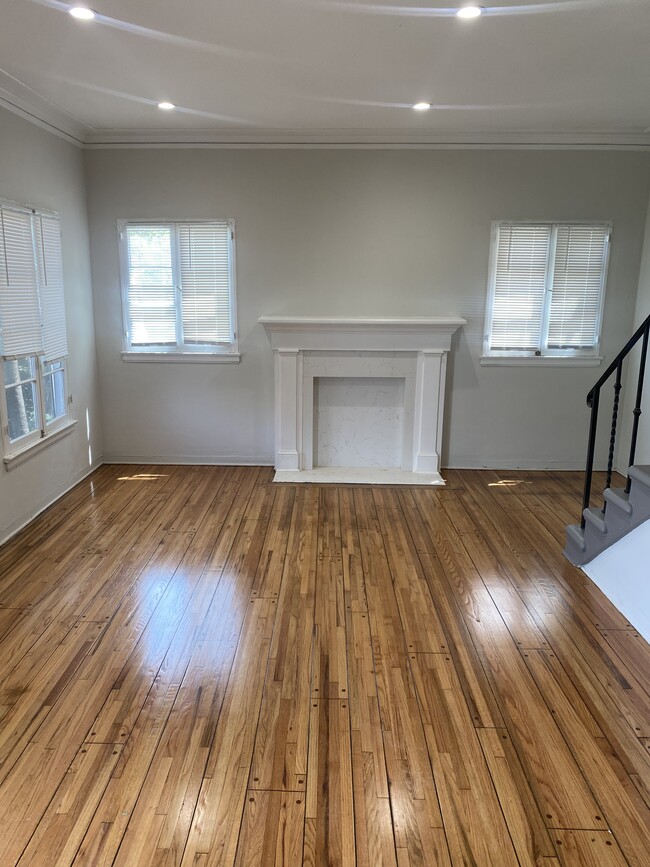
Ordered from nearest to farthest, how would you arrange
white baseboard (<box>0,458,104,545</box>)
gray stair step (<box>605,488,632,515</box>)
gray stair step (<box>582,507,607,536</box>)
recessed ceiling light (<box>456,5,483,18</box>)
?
1. recessed ceiling light (<box>456,5,483,18</box>)
2. gray stair step (<box>605,488,632,515</box>)
3. gray stair step (<box>582,507,607,536</box>)
4. white baseboard (<box>0,458,104,545</box>)

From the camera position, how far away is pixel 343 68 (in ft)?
11.2

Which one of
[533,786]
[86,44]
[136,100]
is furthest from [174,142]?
[533,786]

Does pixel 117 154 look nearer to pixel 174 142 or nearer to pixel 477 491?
pixel 174 142

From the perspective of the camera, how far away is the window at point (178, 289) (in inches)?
208

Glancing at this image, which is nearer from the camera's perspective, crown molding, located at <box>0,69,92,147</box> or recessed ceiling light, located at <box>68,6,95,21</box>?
recessed ceiling light, located at <box>68,6,95,21</box>

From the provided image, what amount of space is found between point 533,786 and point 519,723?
314mm

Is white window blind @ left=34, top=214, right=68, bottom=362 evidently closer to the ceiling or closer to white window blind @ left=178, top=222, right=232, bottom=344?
the ceiling

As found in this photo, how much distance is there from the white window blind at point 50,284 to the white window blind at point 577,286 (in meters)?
4.08

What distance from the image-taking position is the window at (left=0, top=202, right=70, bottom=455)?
13.1 ft

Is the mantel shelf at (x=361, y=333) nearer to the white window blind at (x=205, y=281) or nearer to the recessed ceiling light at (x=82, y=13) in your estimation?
the white window blind at (x=205, y=281)

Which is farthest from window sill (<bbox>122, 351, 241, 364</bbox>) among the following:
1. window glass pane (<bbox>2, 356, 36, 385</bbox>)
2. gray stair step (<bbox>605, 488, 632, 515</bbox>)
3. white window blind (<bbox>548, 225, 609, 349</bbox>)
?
gray stair step (<bbox>605, 488, 632, 515</bbox>)

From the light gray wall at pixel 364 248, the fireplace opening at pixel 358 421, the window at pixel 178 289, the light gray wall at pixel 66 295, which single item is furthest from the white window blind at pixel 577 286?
the light gray wall at pixel 66 295

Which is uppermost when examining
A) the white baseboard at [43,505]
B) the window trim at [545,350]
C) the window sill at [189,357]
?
the window trim at [545,350]

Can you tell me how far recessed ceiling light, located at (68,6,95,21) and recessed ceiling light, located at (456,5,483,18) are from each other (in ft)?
5.33
